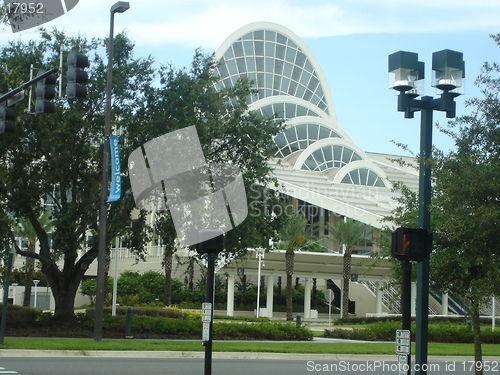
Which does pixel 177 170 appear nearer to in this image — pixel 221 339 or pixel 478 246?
pixel 221 339

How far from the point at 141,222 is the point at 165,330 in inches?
161

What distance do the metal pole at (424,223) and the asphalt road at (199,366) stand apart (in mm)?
5707

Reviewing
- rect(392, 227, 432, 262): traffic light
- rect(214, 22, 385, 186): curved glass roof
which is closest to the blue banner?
rect(392, 227, 432, 262): traffic light

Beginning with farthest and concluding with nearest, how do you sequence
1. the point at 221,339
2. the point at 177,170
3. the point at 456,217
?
the point at 221,339, the point at 177,170, the point at 456,217

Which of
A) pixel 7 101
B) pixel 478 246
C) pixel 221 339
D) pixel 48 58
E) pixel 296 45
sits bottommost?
pixel 221 339

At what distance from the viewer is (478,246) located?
10.7 metres

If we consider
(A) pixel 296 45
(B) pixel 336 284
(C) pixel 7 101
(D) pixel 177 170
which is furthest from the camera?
(A) pixel 296 45

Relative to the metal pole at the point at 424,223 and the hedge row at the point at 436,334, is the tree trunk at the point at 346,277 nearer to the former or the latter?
the hedge row at the point at 436,334

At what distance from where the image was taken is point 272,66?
252 feet

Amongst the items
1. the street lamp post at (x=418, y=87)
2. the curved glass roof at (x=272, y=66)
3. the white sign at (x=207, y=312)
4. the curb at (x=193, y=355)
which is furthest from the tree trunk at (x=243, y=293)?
the white sign at (x=207, y=312)

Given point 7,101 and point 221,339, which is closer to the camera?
point 7,101

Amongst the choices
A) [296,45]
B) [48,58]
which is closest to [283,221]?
[48,58]

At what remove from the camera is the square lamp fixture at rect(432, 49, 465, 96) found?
1105 centimetres

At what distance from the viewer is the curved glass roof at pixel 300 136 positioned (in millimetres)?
67750
